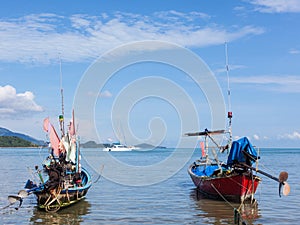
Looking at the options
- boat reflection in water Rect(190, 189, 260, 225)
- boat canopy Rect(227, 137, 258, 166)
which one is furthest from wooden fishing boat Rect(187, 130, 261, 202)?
boat reflection in water Rect(190, 189, 260, 225)

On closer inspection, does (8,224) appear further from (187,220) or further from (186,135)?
(186,135)

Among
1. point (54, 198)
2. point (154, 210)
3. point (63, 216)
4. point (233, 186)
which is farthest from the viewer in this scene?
point (154, 210)

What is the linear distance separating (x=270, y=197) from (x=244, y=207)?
6692mm

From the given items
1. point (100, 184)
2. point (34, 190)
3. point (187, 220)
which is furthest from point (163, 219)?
point (100, 184)

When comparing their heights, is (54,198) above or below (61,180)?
below

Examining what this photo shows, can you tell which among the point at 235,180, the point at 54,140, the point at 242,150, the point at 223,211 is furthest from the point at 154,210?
the point at 54,140

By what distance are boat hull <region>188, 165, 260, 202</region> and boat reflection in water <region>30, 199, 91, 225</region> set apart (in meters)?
8.35

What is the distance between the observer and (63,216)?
920 inches

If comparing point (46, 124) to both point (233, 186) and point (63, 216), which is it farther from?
point (233, 186)

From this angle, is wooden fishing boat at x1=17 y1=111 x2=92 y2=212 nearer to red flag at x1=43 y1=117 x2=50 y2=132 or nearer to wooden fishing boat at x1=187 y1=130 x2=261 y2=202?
red flag at x1=43 y1=117 x2=50 y2=132

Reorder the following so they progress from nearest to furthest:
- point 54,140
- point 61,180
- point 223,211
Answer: point 61,180, point 223,211, point 54,140

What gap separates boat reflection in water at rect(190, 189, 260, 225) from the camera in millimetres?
22298

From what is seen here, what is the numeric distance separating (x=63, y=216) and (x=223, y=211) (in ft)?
30.6

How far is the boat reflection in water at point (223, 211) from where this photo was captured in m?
22.3
